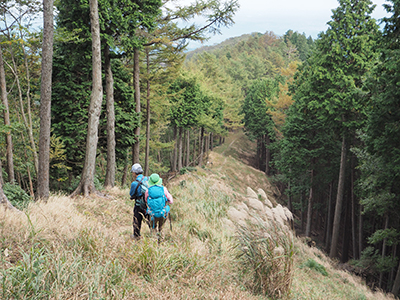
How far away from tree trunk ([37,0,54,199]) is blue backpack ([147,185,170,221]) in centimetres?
460

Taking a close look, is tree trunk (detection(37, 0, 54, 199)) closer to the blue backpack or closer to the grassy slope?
the grassy slope

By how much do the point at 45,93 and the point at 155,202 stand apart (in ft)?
17.2

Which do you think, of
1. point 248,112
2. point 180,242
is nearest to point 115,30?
point 180,242

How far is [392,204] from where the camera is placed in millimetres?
12797

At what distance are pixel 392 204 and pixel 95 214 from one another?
509 inches

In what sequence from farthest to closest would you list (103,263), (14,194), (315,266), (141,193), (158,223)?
1. (315,266)
2. (14,194)
3. (141,193)
4. (158,223)
5. (103,263)

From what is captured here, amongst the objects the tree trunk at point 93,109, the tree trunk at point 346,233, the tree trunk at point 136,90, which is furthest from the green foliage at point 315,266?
the tree trunk at point 346,233

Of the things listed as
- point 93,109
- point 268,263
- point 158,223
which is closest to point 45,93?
point 93,109

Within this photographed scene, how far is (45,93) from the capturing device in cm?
819

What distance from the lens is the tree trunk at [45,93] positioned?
7.82m

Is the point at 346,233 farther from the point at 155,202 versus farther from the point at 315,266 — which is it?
the point at 155,202

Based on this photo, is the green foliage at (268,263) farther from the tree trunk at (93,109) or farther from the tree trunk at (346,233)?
the tree trunk at (346,233)

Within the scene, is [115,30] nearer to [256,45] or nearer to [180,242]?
[180,242]

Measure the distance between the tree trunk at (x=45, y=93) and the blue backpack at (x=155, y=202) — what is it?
15.1 ft
